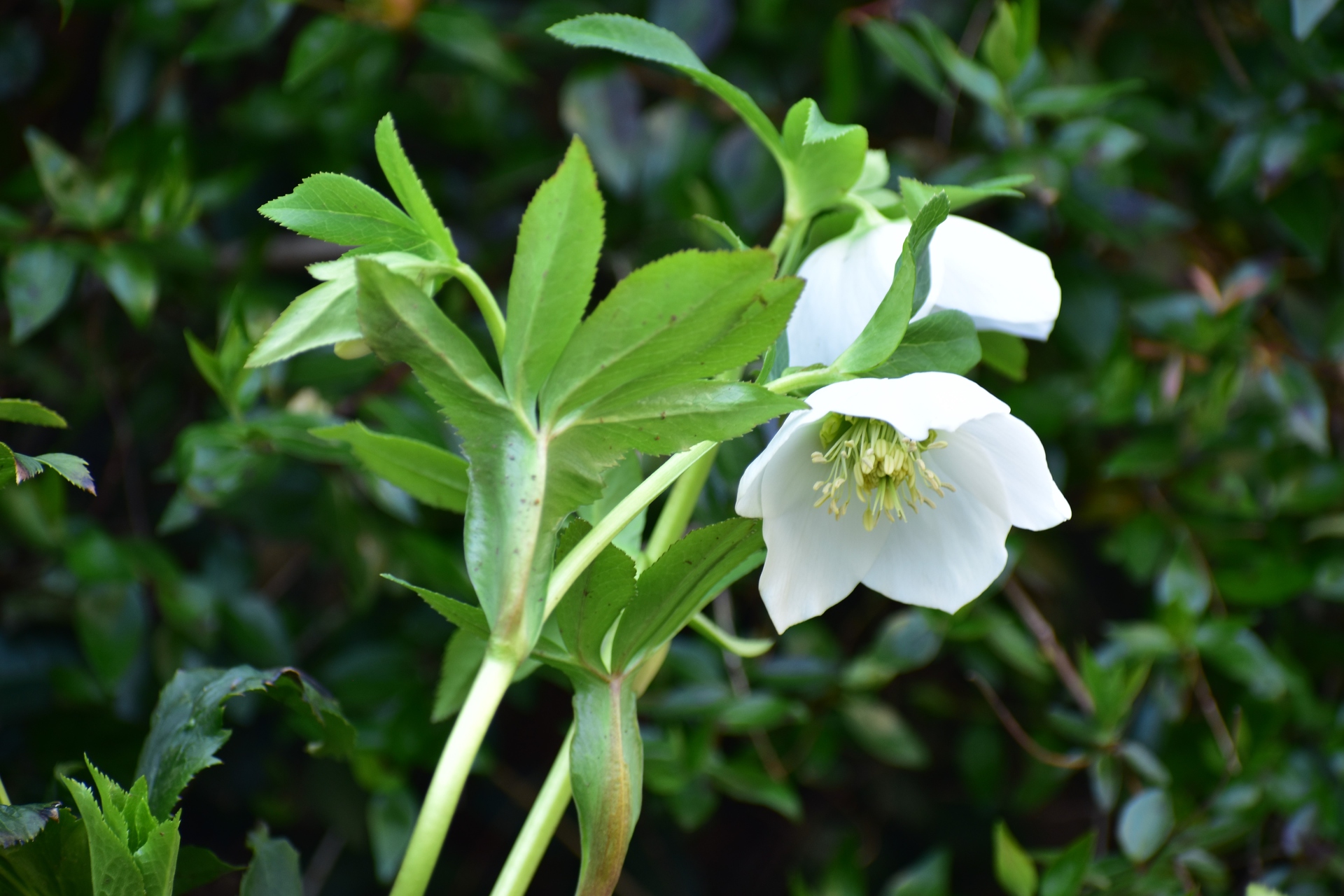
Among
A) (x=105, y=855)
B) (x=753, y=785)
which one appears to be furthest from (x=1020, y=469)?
(x=753, y=785)

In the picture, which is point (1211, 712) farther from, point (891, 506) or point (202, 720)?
point (202, 720)

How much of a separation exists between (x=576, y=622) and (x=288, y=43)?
0.90m

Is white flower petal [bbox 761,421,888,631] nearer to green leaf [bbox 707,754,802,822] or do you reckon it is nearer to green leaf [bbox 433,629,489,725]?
green leaf [bbox 433,629,489,725]

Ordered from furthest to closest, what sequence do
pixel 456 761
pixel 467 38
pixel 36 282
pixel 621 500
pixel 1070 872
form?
pixel 467 38, pixel 36 282, pixel 1070 872, pixel 621 500, pixel 456 761

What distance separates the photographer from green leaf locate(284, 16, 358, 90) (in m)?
0.78

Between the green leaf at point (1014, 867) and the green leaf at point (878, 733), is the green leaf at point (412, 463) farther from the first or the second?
the green leaf at point (878, 733)

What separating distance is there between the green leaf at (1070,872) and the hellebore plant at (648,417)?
0.28 meters

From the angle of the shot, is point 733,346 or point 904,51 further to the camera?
point 904,51

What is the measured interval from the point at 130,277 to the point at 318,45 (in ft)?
0.77

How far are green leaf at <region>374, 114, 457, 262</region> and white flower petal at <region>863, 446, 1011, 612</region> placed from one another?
0.74 ft

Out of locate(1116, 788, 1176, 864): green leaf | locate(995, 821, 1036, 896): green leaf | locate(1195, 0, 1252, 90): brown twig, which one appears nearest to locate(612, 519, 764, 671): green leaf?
locate(995, 821, 1036, 896): green leaf

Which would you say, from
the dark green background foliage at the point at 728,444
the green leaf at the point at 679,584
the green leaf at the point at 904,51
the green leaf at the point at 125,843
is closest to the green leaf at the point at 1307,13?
the dark green background foliage at the point at 728,444

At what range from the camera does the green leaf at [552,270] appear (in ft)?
1.09

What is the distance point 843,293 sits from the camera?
17.1 inches
